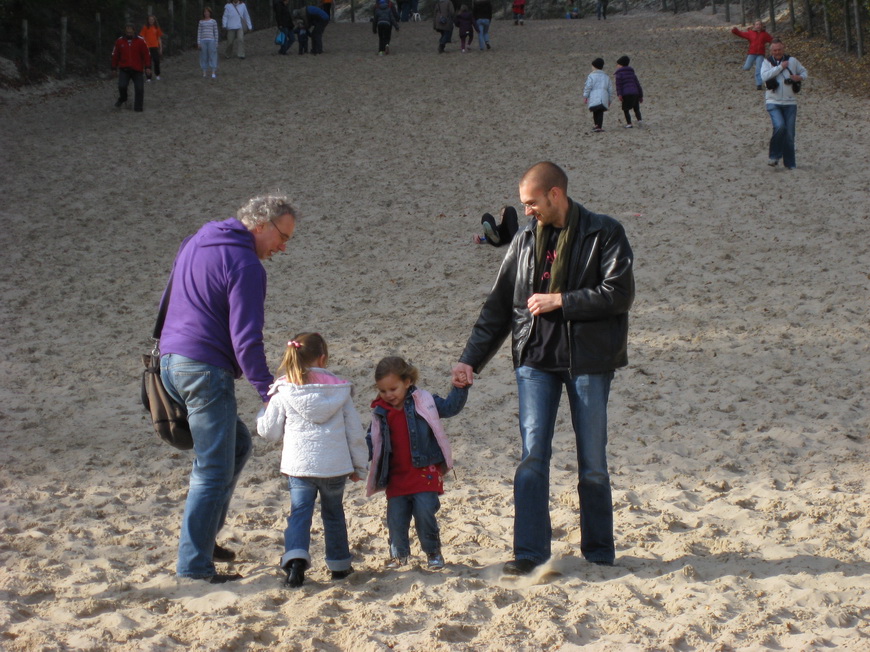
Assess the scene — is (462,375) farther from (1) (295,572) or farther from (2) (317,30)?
(2) (317,30)

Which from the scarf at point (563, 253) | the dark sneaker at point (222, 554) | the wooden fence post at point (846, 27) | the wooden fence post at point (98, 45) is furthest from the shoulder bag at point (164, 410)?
the wooden fence post at point (98, 45)

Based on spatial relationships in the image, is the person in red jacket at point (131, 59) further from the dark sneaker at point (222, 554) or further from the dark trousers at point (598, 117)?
the dark sneaker at point (222, 554)

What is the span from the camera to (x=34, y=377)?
8.97 meters

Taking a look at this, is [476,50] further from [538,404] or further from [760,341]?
[538,404]

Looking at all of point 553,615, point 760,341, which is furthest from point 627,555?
point 760,341

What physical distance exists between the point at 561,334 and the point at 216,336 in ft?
5.24

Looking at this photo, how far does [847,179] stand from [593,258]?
11.4 m

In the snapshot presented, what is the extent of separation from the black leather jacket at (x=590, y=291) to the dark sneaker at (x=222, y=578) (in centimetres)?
174

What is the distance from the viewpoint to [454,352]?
9.46 meters

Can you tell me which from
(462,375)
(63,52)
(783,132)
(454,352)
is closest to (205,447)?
(462,375)

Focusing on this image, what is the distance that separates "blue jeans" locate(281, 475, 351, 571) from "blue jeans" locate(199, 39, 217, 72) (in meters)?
20.8

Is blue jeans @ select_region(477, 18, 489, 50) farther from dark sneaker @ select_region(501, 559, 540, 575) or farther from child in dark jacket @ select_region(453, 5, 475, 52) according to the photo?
dark sneaker @ select_region(501, 559, 540, 575)

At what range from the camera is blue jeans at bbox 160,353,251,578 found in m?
4.54

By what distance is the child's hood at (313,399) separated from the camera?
4.73 m
